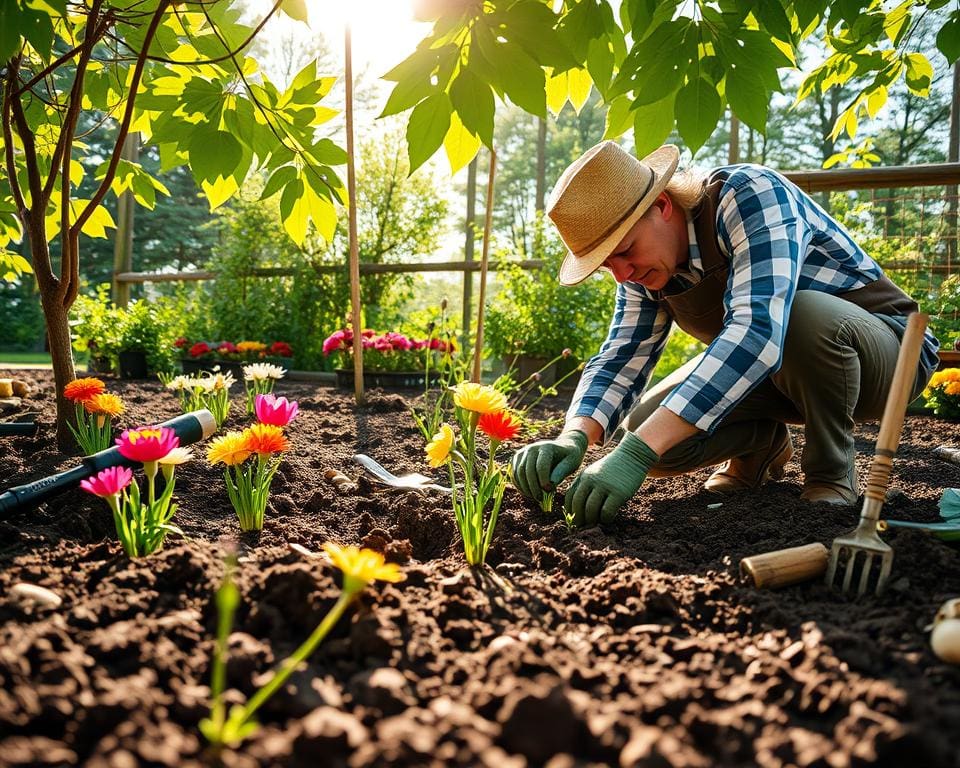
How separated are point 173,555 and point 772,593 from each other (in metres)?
1.03

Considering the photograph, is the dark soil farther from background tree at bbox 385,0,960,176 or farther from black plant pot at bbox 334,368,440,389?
black plant pot at bbox 334,368,440,389

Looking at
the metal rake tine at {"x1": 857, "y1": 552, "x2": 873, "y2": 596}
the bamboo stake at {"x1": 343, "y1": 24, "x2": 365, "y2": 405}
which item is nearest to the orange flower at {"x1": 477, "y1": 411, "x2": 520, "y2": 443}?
the metal rake tine at {"x1": 857, "y1": 552, "x2": 873, "y2": 596}

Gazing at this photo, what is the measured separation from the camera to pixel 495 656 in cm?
93

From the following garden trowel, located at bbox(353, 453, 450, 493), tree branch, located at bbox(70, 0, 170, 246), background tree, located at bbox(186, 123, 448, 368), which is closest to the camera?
tree branch, located at bbox(70, 0, 170, 246)

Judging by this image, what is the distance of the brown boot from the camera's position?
95.0 inches

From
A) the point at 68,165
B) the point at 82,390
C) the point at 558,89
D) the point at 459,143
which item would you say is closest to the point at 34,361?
the point at 82,390

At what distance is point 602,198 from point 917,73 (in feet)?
5.59

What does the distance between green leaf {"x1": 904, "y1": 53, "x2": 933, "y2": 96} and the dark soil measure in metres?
1.94

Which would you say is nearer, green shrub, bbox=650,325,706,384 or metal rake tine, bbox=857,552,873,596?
metal rake tine, bbox=857,552,873,596

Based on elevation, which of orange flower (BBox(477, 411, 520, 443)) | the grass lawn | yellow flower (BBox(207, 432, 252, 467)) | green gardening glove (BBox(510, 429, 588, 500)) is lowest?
the grass lawn

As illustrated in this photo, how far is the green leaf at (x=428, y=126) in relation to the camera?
1.13 meters

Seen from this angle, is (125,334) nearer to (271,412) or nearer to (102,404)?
(102,404)

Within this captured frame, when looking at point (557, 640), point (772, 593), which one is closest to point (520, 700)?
point (557, 640)

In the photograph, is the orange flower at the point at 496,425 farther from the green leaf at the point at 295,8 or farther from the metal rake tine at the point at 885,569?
the green leaf at the point at 295,8
